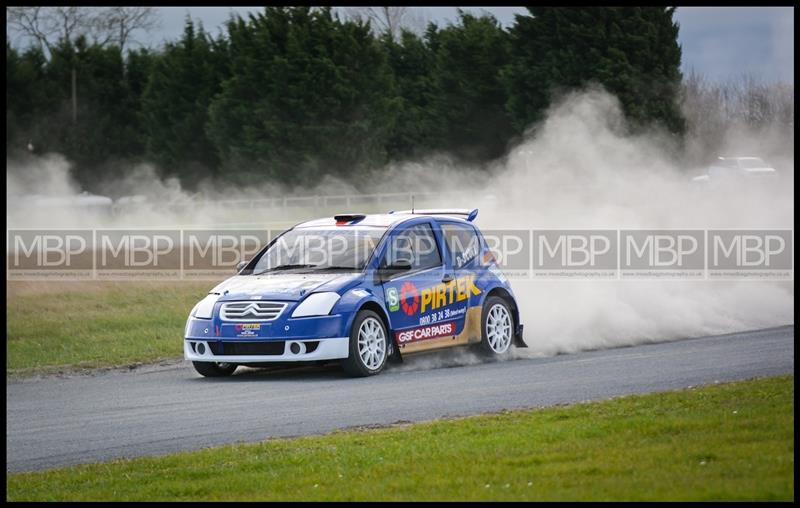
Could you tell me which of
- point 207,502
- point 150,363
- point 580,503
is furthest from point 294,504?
point 150,363

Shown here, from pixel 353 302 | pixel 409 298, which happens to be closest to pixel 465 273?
pixel 409 298

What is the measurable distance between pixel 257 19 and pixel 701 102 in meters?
18.0

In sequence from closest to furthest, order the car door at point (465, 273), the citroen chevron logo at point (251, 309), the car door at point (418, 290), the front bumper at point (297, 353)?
1. the front bumper at point (297, 353)
2. the citroen chevron logo at point (251, 309)
3. the car door at point (418, 290)
4. the car door at point (465, 273)

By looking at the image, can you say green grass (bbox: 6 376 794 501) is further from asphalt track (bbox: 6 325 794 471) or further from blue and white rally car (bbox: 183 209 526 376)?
blue and white rally car (bbox: 183 209 526 376)

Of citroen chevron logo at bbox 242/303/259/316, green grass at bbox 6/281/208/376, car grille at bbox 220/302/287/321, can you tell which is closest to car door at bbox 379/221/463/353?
car grille at bbox 220/302/287/321

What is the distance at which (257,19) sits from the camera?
5478 cm

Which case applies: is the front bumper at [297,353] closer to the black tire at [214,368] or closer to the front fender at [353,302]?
the front fender at [353,302]

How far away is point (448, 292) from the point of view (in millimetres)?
15367

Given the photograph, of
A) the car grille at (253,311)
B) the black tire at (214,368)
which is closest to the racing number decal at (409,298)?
the car grille at (253,311)

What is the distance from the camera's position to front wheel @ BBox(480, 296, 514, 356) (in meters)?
15.7

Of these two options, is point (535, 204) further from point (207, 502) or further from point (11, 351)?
point (207, 502)

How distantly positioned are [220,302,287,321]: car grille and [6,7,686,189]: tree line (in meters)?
35.7

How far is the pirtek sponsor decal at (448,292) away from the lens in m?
15.1

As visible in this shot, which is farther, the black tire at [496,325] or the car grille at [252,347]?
the black tire at [496,325]
